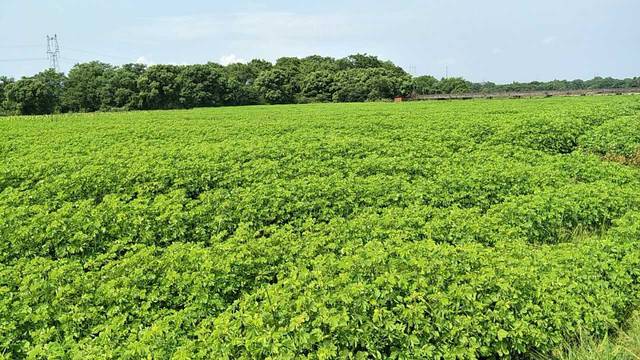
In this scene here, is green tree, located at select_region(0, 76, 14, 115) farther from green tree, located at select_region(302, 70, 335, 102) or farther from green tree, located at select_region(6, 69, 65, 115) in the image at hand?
green tree, located at select_region(302, 70, 335, 102)

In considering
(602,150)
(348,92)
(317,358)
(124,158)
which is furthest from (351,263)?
(348,92)

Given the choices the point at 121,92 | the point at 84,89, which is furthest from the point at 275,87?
the point at 84,89

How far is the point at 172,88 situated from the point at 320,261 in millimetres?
84855

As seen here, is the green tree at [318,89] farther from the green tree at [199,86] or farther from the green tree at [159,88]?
the green tree at [159,88]

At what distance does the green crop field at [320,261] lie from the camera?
4.77 meters

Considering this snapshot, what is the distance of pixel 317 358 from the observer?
432 centimetres

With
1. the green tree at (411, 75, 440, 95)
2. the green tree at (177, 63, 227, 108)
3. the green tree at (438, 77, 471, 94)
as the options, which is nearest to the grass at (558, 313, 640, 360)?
the green tree at (177, 63, 227, 108)

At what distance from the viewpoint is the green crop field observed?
15.7 ft

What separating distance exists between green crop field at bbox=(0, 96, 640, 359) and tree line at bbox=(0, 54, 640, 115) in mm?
75834

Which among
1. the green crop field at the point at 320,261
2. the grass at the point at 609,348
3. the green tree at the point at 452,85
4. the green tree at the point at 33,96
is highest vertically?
the green tree at the point at 452,85

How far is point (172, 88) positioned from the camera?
277 feet

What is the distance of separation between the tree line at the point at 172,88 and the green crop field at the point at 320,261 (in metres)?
75.8

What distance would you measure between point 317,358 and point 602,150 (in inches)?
708

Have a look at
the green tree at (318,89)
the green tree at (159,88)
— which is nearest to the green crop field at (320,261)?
the green tree at (159,88)
